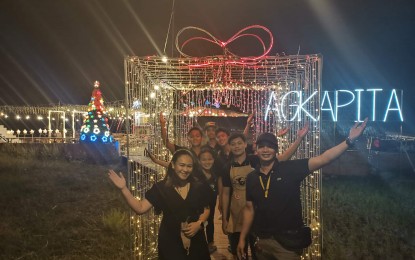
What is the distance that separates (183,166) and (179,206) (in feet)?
1.16

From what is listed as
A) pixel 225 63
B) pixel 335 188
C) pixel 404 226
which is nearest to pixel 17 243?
pixel 225 63

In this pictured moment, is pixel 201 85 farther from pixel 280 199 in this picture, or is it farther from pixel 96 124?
pixel 96 124

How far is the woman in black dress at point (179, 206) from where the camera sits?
3307mm

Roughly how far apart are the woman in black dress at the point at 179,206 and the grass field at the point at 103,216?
8.49 feet

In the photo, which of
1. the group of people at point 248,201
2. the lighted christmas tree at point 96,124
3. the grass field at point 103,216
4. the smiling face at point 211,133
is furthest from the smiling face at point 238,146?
the lighted christmas tree at point 96,124

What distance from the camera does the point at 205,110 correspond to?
31.4ft

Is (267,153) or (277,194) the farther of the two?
(267,153)

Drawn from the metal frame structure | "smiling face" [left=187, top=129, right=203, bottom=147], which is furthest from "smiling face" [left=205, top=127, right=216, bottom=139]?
"smiling face" [left=187, top=129, right=203, bottom=147]

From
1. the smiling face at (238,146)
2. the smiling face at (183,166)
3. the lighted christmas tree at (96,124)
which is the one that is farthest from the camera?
the lighted christmas tree at (96,124)

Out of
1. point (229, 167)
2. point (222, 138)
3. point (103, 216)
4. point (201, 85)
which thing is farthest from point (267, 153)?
point (103, 216)

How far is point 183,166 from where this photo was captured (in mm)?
3414

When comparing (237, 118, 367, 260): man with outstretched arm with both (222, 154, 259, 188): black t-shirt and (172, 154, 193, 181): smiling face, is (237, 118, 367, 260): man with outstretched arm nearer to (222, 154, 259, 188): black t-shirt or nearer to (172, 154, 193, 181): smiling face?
(172, 154, 193, 181): smiling face

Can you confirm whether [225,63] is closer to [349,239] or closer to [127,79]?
[127,79]

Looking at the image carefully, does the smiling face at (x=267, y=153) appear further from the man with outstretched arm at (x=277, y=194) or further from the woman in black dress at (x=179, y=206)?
the woman in black dress at (x=179, y=206)
